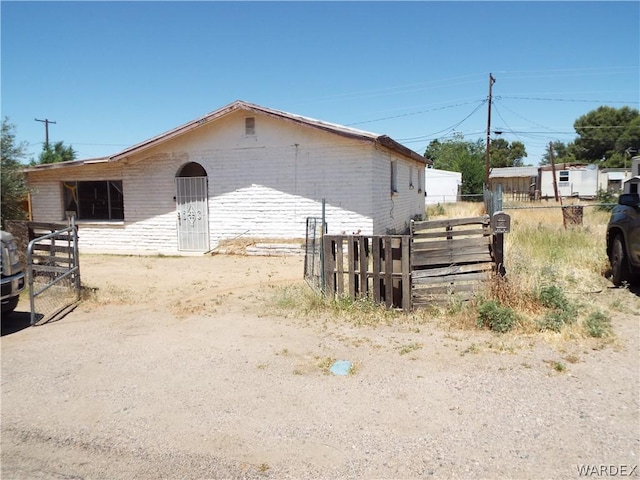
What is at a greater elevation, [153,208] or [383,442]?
[153,208]

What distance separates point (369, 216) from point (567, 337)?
803cm

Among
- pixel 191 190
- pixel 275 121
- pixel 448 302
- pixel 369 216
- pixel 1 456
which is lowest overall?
pixel 1 456

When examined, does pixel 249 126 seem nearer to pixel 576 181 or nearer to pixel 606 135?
pixel 576 181

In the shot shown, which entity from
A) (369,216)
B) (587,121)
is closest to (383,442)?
(369,216)

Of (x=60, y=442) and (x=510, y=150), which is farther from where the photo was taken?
(x=510, y=150)

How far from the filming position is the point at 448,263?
6.50m

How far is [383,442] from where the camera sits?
3.30 metres

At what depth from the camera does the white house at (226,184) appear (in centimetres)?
1305

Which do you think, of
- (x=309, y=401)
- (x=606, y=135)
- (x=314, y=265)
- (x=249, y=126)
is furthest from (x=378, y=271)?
(x=606, y=135)

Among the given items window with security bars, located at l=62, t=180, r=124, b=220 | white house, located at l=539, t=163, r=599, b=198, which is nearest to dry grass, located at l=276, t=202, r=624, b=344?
window with security bars, located at l=62, t=180, r=124, b=220

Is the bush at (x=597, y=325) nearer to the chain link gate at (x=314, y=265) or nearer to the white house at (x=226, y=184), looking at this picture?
the chain link gate at (x=314, y=265)

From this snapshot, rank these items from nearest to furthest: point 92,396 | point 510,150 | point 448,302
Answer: point 92,396, point 448,302, point 510,150

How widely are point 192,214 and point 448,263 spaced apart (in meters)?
10.1

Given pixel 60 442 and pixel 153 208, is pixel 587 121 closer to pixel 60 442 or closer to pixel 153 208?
pixel 153 208
